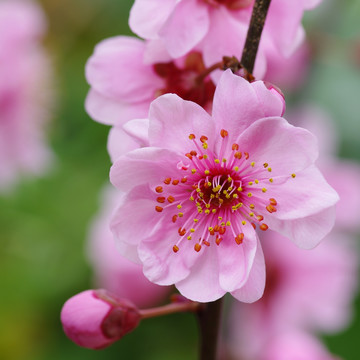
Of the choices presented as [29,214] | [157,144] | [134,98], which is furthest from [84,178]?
[157,144]

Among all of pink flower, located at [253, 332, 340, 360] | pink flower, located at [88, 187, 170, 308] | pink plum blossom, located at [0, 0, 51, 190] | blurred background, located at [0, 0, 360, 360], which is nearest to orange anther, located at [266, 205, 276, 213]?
pink flower, located at [253, 332, 340, 360]

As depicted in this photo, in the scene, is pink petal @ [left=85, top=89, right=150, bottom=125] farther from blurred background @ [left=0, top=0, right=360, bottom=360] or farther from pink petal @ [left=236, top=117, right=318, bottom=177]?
blurred background @ [left=0, top=0, right=360, bottom=360]

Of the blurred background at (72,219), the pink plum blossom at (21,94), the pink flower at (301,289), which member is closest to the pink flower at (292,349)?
the pink flower at (301,289)

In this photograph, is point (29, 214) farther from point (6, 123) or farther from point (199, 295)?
point (199, 295)

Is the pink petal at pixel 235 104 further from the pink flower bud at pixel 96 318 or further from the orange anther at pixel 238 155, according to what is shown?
the pink flower bud at pixel 96 318

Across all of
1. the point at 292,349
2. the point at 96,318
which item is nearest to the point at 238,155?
the point at 96,318

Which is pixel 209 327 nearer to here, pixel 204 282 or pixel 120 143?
pixel 204 282
